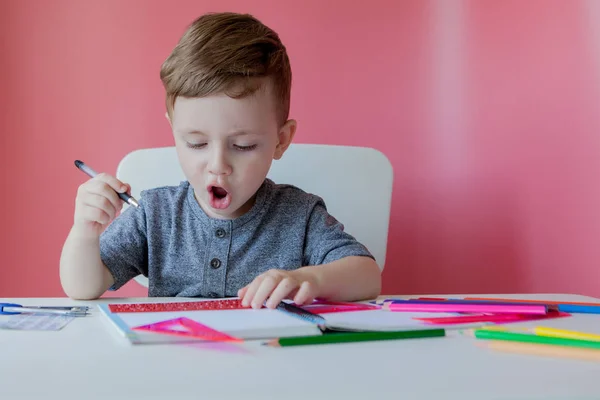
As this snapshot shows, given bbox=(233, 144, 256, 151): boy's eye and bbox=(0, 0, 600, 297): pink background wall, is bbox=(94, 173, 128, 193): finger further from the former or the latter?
bbox=(0, 0, 600, 297): pink background wall

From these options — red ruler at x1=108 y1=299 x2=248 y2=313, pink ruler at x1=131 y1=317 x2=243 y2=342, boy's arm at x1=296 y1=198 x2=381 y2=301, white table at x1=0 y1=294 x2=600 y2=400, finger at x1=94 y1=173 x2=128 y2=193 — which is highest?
finger at x1=94 y1=173 x2=128 y2=193

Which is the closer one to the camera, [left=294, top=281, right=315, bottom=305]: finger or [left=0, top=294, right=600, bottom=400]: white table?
[left=0, top=294, right=600, bottom=400]: white table

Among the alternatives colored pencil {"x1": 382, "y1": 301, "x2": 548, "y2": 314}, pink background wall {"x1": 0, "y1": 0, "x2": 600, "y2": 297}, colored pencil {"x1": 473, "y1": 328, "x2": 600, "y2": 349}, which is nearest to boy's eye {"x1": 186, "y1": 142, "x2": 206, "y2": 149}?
colored pencil {"x1": 382, "y1": 301, "x2": 548, "y2": 314}

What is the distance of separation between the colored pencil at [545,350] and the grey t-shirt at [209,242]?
17.7 inches

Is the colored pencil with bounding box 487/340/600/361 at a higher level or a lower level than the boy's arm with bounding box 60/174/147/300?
lower

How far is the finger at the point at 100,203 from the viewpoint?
32.5 inches

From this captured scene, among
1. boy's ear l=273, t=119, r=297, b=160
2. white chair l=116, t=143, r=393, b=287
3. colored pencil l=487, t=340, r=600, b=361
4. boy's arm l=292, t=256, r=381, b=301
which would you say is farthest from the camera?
white chair l=116, t=143, r=393, b=287

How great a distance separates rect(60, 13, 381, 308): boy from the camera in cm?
83

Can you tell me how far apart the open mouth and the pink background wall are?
62 centimetres

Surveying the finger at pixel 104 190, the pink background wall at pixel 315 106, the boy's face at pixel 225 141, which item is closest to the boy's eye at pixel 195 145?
the boy's face at pixel 225 141

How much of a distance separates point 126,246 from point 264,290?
16.3 inches

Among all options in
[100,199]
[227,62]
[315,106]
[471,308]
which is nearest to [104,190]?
[100,199]

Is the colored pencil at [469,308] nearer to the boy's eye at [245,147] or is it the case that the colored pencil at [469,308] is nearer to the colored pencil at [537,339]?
the colored pencil at [537,339]

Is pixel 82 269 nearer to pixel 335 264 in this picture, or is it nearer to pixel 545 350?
pixel 335 264
